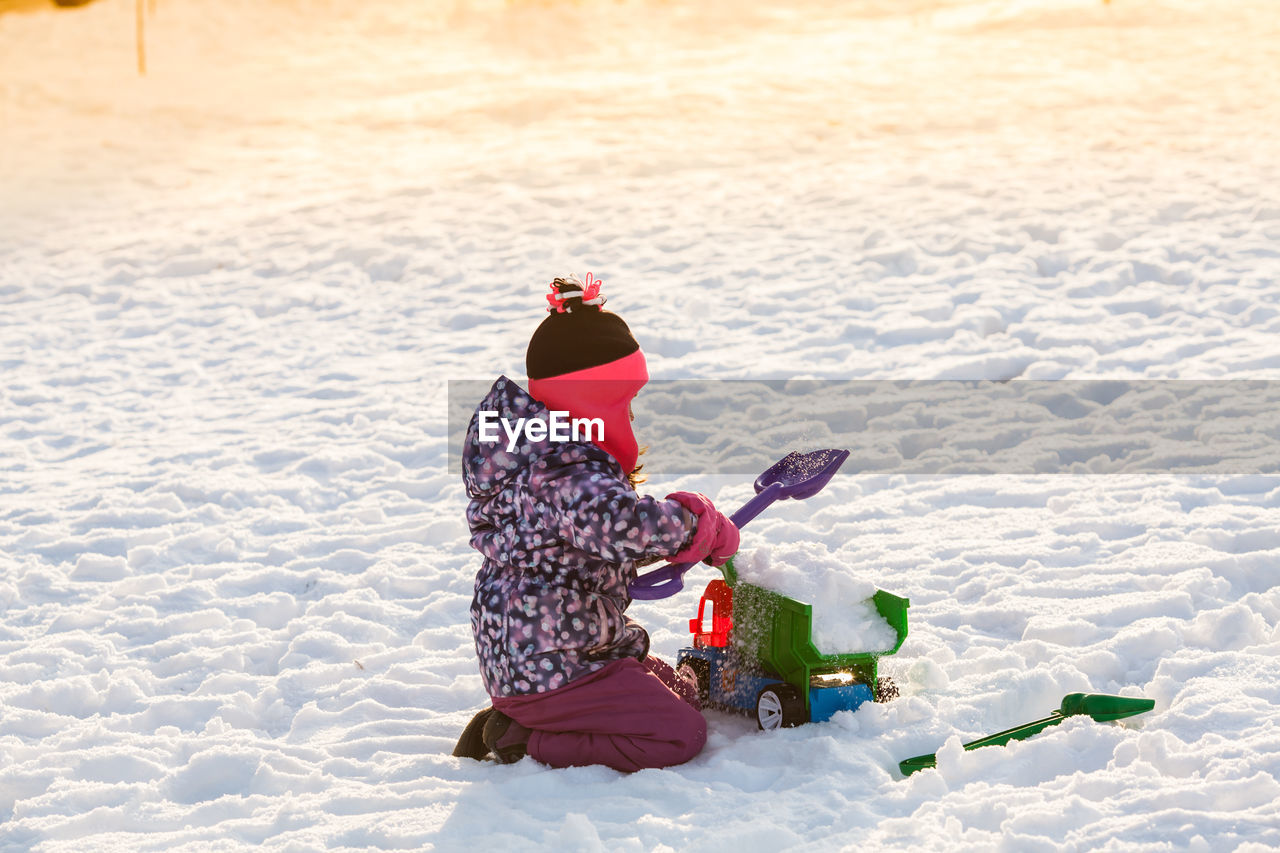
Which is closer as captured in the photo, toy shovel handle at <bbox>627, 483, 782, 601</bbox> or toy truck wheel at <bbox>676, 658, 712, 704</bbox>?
toy shovel handle at <bbox>627, 483, 782, 601</bbox>

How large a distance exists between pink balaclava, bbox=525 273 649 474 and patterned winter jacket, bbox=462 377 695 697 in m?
0.07

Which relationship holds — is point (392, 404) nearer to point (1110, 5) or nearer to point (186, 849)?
point (186, 849)

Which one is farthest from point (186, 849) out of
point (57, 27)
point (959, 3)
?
point (57, 27)

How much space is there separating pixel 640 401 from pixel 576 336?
3.66 meters

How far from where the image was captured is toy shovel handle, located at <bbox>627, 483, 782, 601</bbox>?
3.21 m

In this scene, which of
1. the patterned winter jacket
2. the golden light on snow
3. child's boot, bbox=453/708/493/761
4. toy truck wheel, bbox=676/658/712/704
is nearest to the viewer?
the patterned winter jacket

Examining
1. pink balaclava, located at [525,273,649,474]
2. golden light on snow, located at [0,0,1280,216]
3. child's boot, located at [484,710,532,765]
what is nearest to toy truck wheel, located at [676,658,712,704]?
child's boot, located at [484,710,532,765]

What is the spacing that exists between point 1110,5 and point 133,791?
18764 millimetres

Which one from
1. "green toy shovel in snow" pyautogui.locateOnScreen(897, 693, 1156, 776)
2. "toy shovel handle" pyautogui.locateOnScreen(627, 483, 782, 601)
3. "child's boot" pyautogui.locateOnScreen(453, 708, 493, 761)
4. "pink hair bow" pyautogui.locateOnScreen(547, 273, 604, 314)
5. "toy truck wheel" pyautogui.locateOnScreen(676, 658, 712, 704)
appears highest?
"pink hair bow" pyautogui.locateOnScreen(547, 273, 604, 314)

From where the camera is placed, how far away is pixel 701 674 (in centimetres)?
367

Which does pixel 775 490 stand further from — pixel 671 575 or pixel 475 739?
pixel 475 739

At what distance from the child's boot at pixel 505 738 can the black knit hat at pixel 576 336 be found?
0.92 metres

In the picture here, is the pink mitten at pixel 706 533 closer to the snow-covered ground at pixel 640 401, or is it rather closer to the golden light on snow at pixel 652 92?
the snow-covered ground at pixel 640 401

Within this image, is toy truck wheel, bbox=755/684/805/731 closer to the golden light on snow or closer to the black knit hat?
the black knit hat
